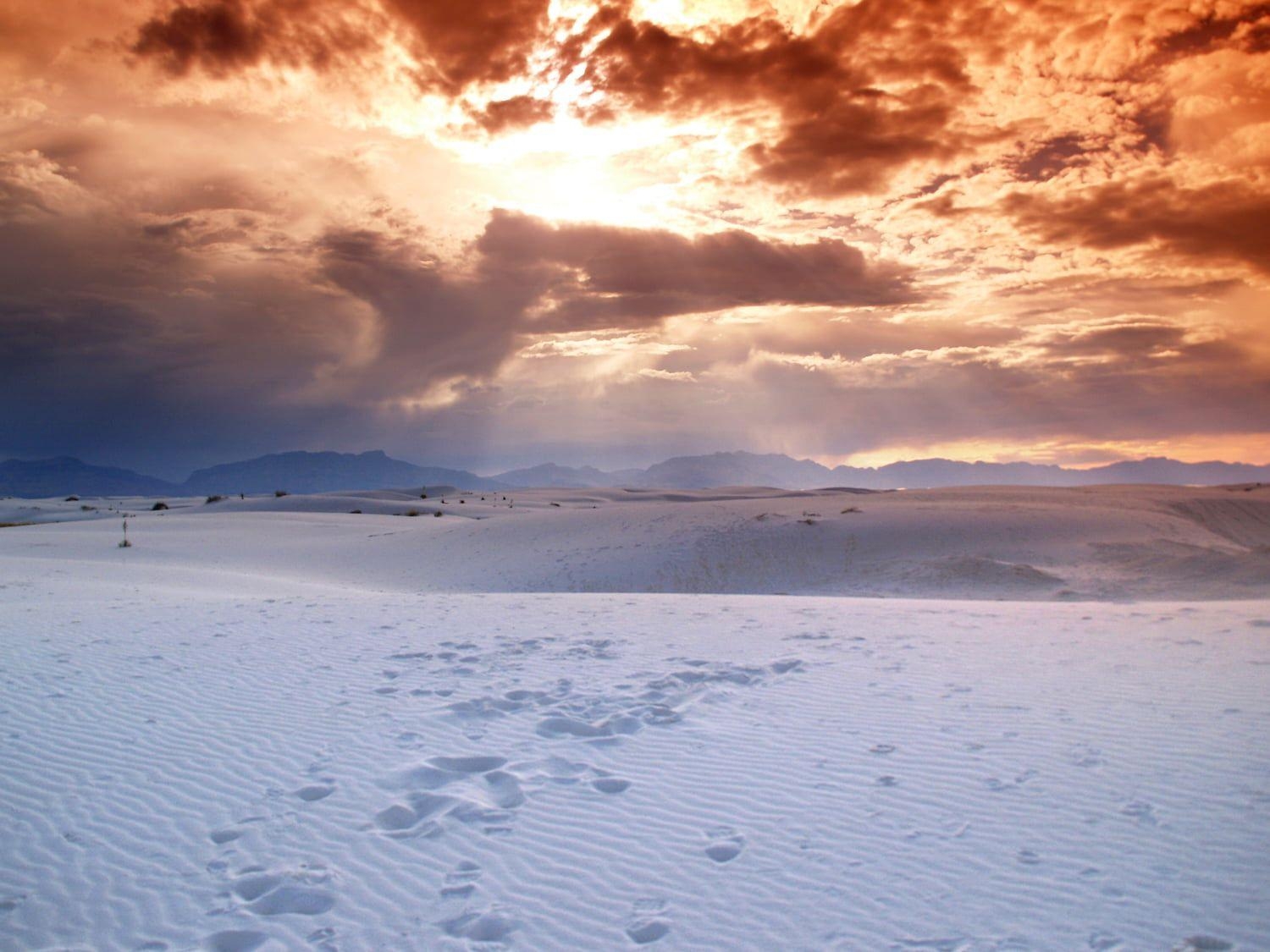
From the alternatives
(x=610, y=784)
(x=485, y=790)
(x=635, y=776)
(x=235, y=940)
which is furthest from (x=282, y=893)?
(x=635, y=776)

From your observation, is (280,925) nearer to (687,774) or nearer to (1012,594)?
(687,774)

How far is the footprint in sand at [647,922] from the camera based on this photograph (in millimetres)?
3387

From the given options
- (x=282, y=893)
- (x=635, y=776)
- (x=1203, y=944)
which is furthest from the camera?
(x=635, y=776)

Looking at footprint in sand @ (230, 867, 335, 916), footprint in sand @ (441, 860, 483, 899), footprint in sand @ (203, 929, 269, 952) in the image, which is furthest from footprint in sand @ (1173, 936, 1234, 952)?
footprint in sand @ (203, 929, 269, 952)

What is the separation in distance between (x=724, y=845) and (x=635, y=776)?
1.08 meters

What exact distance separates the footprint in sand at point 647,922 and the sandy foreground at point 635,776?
2 cm

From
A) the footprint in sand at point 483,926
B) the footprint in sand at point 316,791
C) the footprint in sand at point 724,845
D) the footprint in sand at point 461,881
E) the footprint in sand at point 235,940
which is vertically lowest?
the footprint in sand at point 235,940

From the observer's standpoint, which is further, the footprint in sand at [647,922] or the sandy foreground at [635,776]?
the sandy foreground at [635,776]

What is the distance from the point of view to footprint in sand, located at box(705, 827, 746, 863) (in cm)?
405

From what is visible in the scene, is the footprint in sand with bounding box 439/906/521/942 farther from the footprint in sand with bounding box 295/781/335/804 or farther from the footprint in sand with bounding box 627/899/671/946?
the footprint in sand with bounding box 295/781/335/804

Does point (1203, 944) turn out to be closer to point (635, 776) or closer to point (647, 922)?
point (647, 922)

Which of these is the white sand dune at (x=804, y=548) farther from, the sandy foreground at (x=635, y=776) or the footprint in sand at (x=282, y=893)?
the footprint in sand at (x=282, y=893)

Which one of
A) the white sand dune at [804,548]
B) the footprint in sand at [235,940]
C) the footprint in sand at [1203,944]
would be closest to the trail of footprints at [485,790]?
the footprint in sand at [235,940]

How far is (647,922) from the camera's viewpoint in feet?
11.5
